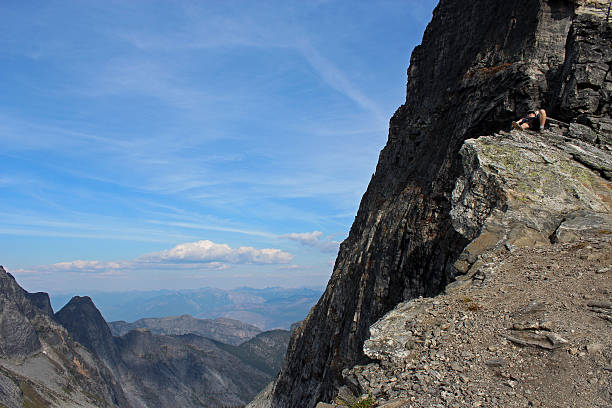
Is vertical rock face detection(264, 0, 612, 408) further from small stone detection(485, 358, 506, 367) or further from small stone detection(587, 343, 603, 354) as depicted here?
small stone detection(587, 343, 603, 354)

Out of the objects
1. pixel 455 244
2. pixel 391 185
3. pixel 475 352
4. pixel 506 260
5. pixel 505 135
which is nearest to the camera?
pixel 475 352

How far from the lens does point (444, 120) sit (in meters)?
35.3

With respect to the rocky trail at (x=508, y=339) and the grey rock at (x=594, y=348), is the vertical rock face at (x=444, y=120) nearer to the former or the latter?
the rocky trail at (x=508, y=339)

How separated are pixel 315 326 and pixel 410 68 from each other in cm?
3078

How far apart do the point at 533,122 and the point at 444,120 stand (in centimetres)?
1137

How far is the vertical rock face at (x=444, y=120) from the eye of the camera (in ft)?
80.2

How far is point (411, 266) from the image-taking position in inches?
1035

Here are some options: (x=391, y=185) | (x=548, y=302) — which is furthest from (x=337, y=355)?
(x=548, y=302)

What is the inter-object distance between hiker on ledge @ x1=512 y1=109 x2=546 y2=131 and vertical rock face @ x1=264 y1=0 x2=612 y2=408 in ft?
6.41

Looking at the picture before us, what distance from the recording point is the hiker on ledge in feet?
77.8

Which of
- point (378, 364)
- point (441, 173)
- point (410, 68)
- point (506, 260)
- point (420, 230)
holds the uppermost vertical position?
point (410, 68)

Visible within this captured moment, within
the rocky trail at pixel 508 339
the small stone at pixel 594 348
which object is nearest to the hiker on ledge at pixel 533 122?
the rocky trail at pixel 508 339

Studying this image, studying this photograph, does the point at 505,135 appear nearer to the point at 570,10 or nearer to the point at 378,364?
the point at 570,10

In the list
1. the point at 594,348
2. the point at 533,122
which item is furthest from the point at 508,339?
the point at 533,122
